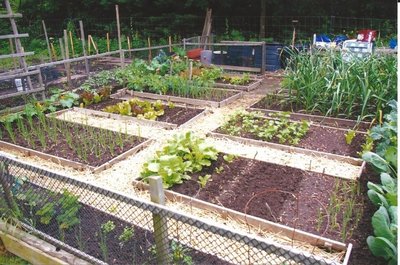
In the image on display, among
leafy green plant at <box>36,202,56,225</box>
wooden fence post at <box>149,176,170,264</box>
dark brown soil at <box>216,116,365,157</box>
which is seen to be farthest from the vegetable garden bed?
leafy green plant at <box>36,202,56,225</box>

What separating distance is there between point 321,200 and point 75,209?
6.69 ft

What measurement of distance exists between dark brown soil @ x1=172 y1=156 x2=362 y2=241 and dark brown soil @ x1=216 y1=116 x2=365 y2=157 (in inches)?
28.3

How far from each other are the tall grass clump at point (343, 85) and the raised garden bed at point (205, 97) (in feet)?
3.77

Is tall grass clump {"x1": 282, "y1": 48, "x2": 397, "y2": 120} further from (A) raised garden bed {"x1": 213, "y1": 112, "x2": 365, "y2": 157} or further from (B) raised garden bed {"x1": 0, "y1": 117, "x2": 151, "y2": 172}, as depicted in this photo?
(B) raised garden bed {"x1": 0, "y1": 117, "x2": 151, "y2": 172}

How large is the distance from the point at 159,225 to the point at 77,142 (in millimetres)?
2900

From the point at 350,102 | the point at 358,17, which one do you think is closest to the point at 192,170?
the point at 350,102

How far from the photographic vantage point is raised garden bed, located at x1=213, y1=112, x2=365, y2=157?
428cm

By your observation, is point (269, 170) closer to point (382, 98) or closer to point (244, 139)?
point (244, 139)

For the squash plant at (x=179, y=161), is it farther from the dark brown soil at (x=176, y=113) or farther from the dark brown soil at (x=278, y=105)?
the dark brown soil at (x=278, y=105)

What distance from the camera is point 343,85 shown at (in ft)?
16.6

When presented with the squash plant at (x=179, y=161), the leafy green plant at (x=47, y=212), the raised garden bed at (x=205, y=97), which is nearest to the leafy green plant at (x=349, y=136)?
the squash plant at (x=179, y=161)

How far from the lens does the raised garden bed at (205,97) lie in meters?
6.14

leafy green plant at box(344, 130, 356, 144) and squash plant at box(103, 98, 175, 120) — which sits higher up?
squash plant at box(103, 98, 175, 120)

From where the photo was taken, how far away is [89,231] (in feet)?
8.73
